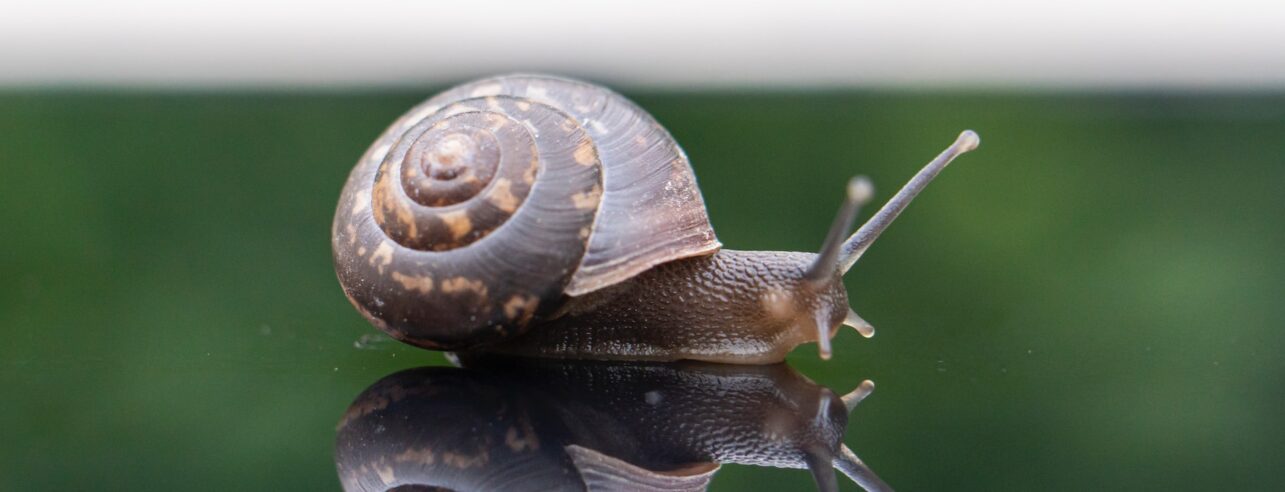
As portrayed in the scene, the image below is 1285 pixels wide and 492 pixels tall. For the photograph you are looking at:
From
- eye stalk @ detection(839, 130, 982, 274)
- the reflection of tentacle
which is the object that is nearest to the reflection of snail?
the reflection of tentacle

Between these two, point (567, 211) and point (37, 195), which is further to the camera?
point (37, 195)

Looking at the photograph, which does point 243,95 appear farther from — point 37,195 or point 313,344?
point 313,344

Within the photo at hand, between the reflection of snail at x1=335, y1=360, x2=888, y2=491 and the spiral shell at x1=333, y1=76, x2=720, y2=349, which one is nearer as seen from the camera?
the reflection of snail at x1=335, y1=360, x2=888, y2=491

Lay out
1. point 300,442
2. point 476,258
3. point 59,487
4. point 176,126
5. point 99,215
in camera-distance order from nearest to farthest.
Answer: point 59,487 → point 300,442 → point 476,258 → point 99,215 → point 176,126

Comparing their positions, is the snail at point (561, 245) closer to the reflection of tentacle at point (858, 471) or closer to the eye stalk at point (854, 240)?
the eye stalk at point (854, 240)

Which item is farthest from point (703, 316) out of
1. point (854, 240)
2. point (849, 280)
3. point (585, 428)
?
point (849, 280)

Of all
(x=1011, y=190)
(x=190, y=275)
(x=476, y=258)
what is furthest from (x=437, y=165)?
(x=1011, y=190)

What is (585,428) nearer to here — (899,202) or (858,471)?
(858,471)

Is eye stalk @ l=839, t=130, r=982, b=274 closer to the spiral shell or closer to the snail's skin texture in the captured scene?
the snail's skin texture
